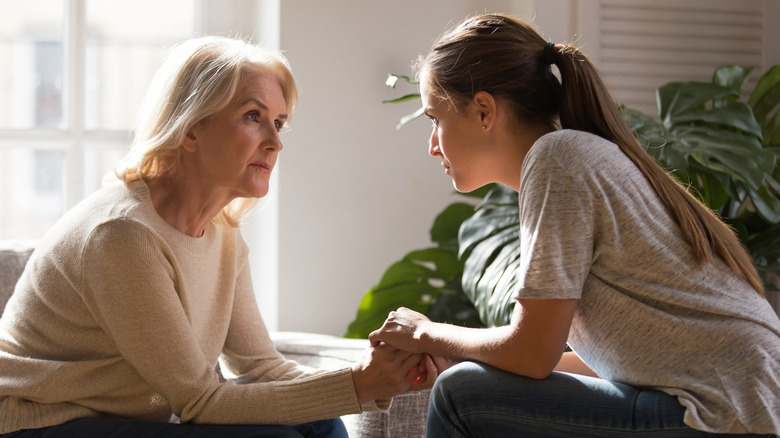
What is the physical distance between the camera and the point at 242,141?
161 cm

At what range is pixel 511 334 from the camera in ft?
4.02

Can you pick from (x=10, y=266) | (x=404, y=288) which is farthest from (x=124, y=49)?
(x=404, y=288)

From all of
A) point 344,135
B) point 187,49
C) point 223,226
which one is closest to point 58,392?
point 223,226

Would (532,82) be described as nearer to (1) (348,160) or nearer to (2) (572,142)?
(2) (572,142)

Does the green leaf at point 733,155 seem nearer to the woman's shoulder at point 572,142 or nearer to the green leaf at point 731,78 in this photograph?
the green leaf at point 731,78

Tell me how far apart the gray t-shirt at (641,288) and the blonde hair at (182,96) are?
65 cm

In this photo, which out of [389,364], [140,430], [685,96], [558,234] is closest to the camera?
[558,234]

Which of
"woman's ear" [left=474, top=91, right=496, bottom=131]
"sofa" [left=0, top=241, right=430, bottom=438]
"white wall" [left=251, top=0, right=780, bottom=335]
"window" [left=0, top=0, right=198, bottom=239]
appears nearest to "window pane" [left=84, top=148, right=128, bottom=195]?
"window" [left=0, top=0, right=198, bottom=239]

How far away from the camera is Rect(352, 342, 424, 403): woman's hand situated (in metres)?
1.49

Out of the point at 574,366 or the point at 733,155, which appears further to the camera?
the point at 733,155

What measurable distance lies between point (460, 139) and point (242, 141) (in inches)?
17.3

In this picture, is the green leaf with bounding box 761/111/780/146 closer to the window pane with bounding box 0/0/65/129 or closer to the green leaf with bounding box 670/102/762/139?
the green leaf with bounding box 670/102/762/139

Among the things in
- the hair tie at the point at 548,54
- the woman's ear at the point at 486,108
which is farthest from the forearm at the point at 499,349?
the hair tie at the point at 548,54

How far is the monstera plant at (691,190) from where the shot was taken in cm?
195
